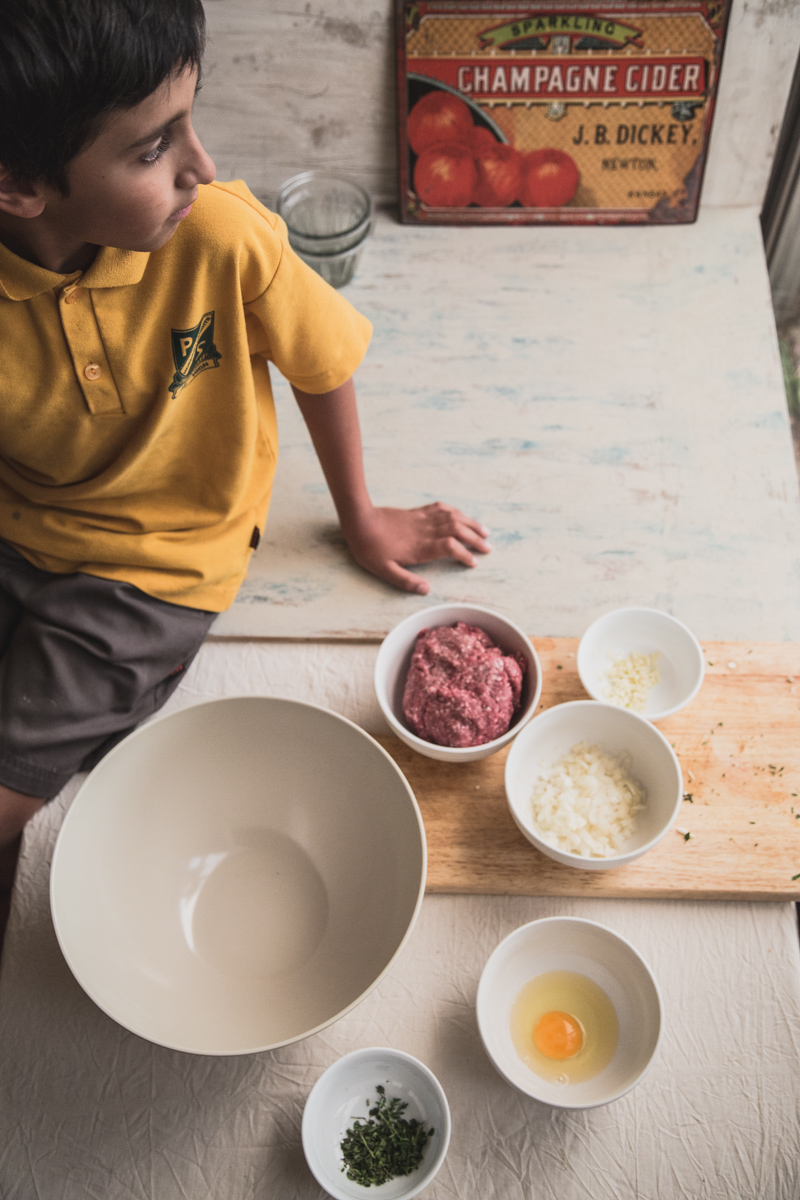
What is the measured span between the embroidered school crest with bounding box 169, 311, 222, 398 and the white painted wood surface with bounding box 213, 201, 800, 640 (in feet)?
1.38

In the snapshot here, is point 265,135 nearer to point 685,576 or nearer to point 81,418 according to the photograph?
point 81,418

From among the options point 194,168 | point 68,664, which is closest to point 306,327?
point 194,168

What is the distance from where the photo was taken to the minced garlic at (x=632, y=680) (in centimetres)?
113

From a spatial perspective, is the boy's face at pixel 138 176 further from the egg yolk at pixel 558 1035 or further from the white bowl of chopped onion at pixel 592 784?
the egg yolk at pixel 558 1035

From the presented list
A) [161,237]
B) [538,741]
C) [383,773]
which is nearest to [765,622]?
[538,741]

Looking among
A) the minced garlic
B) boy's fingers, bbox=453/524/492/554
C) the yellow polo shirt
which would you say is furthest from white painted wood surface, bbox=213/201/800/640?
the yellow polo shirt

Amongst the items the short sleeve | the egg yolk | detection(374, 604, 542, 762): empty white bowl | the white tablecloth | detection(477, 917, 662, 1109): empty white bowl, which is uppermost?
the short sleeve

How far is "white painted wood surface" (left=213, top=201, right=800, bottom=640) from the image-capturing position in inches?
51.2

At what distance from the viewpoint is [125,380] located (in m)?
0.93

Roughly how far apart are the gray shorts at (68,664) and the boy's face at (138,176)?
44 centimetres

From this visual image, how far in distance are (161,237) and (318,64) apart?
1.00 m

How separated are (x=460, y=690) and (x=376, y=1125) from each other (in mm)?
455

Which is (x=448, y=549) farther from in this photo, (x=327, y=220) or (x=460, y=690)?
(x=327, y=220)

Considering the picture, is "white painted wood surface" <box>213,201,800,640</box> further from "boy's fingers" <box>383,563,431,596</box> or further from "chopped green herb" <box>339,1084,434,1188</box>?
"chopped green herb" <box>339,1084,434,1188</box>
